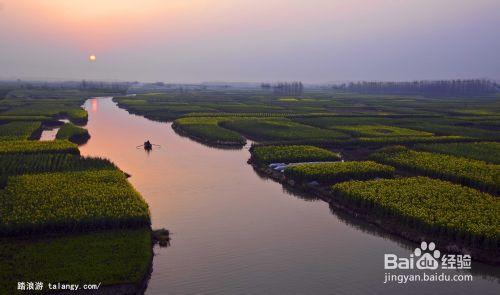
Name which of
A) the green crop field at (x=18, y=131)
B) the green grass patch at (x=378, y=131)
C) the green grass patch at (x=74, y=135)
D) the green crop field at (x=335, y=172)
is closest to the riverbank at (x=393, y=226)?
the green crop field at (x=335, y=172)

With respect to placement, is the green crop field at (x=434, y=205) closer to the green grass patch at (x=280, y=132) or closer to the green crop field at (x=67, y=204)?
the green crop field at (x=67, y=204)

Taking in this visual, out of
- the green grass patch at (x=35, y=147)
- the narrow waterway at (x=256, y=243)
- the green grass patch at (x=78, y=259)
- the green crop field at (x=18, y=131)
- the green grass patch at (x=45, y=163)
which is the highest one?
the green crop field at (x=18, y=131)

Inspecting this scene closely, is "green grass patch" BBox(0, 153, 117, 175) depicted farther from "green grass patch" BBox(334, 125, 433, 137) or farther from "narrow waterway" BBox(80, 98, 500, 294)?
"green grass patch" BBox(334, 125, 433, 137)

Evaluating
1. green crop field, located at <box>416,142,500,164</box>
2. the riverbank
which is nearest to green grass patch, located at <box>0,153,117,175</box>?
the riverbank

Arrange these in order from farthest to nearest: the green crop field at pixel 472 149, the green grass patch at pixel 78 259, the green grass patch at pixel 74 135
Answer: the green grass patch at pixel 74 135 < the green crop field at pixel 472 149 < the green grass patch at pixel 78 259

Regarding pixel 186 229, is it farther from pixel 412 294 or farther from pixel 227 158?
pixel 227 158

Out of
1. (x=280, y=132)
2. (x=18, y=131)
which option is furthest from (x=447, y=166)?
(x=18, y=131)

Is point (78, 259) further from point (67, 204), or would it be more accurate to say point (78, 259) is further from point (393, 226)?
point (393, 226)
